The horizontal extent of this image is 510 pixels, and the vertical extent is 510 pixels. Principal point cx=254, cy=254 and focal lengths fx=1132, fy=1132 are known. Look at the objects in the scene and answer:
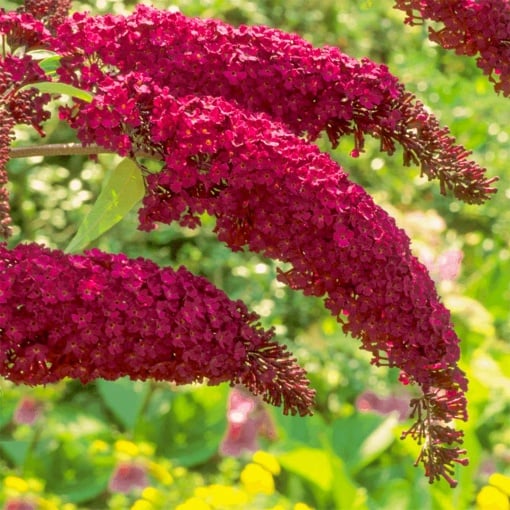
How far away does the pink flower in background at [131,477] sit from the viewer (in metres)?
3.17

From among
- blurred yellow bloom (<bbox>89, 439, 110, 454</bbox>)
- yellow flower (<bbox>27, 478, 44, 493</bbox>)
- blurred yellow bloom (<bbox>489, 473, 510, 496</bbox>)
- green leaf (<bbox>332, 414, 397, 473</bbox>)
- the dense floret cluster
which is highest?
the dense floret cluster

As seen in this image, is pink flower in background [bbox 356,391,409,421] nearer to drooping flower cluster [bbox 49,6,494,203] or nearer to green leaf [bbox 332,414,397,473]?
green leaf [bbox 332,414,397,473]

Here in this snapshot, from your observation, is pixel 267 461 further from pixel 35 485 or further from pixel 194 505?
pixel 35 485

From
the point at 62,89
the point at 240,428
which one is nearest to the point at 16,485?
the point at 240,428

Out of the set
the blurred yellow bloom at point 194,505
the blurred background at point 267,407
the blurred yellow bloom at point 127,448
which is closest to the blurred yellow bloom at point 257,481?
the blurred background at point 267,407

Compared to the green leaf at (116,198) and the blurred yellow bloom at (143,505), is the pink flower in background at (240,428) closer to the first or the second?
the blurred yellow bloom at (143,505)

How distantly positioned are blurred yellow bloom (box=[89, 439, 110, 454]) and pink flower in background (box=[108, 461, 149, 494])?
0.23 feet

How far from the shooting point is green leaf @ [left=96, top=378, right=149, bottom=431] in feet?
11.2

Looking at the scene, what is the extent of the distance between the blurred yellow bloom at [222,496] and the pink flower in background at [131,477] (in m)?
0.30

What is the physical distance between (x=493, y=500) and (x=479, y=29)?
5.99 ft

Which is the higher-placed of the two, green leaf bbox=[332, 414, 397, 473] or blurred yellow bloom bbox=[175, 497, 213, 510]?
blurred yellow bloom bbox=[175, 497, 213, 510]

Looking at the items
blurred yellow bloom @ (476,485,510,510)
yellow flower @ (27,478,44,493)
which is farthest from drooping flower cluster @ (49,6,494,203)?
yellow flower @ (27,478,44,493)

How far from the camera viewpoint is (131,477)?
125 inches

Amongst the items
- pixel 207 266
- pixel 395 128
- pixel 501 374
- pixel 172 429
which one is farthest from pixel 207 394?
pixel 395 128
